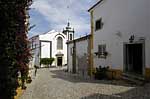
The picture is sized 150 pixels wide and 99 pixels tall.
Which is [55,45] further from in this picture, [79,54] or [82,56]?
[82,56]

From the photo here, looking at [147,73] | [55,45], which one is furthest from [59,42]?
[147,73]

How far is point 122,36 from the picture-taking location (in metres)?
15.9

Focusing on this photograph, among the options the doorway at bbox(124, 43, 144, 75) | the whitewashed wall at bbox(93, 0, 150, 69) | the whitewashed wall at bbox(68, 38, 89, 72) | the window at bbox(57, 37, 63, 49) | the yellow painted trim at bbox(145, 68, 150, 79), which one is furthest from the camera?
the window at bbox(57, 37, 63, 49)

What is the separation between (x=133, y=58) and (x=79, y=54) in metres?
9.71

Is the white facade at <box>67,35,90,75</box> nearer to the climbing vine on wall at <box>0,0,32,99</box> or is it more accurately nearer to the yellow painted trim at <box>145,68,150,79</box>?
the yellow painted trim at <box>145,68,150,79</box>

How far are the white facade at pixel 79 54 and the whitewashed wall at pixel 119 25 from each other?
7.53ft

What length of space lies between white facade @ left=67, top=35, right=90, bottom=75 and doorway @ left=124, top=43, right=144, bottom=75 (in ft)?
21.7

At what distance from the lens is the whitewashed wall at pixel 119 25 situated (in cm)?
1358

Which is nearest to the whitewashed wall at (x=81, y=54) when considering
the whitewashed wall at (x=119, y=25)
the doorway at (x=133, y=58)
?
the whitewashed wall at (x=119, y=25)

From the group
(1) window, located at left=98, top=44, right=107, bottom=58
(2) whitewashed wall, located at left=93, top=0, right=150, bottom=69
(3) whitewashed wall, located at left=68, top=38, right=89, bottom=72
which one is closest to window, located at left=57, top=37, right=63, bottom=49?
A: (3) whitewashed wall, located at left=68, top=38, right=89, bottom=72

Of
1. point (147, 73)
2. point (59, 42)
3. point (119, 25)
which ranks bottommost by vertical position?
point (147, 73)

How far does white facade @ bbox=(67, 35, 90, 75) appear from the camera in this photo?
23.3 meters

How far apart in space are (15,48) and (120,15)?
1101 cm

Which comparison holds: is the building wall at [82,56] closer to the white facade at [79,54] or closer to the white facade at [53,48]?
the white facade at [79,54]
